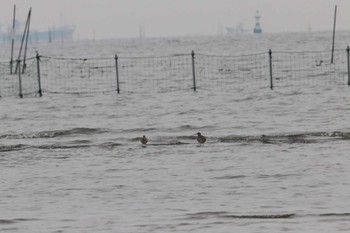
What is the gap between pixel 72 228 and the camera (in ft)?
33.4

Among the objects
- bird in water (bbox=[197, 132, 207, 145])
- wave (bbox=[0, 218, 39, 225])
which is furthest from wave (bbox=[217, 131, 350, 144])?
wave (bbox=[0, 218, 39, 225])

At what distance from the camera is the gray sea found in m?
10.6

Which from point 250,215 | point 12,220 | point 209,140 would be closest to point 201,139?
point 209,140

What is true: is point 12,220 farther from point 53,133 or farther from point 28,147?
point 53,133

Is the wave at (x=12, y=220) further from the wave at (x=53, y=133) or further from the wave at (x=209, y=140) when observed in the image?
the wave at (x=53, y=133)

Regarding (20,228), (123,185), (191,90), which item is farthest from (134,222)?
(191,90)

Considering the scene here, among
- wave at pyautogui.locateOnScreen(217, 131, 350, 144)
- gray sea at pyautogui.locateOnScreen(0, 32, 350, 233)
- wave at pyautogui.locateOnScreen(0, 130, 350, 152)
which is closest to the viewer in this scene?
gray sea at pyautogui.locateOnScreen(0, 32, 350, 233)

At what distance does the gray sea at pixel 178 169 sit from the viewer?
1061 centimetres

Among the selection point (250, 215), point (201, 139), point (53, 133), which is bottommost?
point (53, 133)

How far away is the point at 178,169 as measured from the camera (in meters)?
15.0

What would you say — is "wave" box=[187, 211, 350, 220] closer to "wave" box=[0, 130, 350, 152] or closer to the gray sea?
the gray sea

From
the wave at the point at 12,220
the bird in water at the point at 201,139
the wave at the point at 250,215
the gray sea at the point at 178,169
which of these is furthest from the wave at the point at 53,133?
the wave at the point at 250,215

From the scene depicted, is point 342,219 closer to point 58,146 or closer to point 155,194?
point 155,194

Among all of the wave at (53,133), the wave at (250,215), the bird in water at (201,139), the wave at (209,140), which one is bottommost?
the wave at (53,133)
